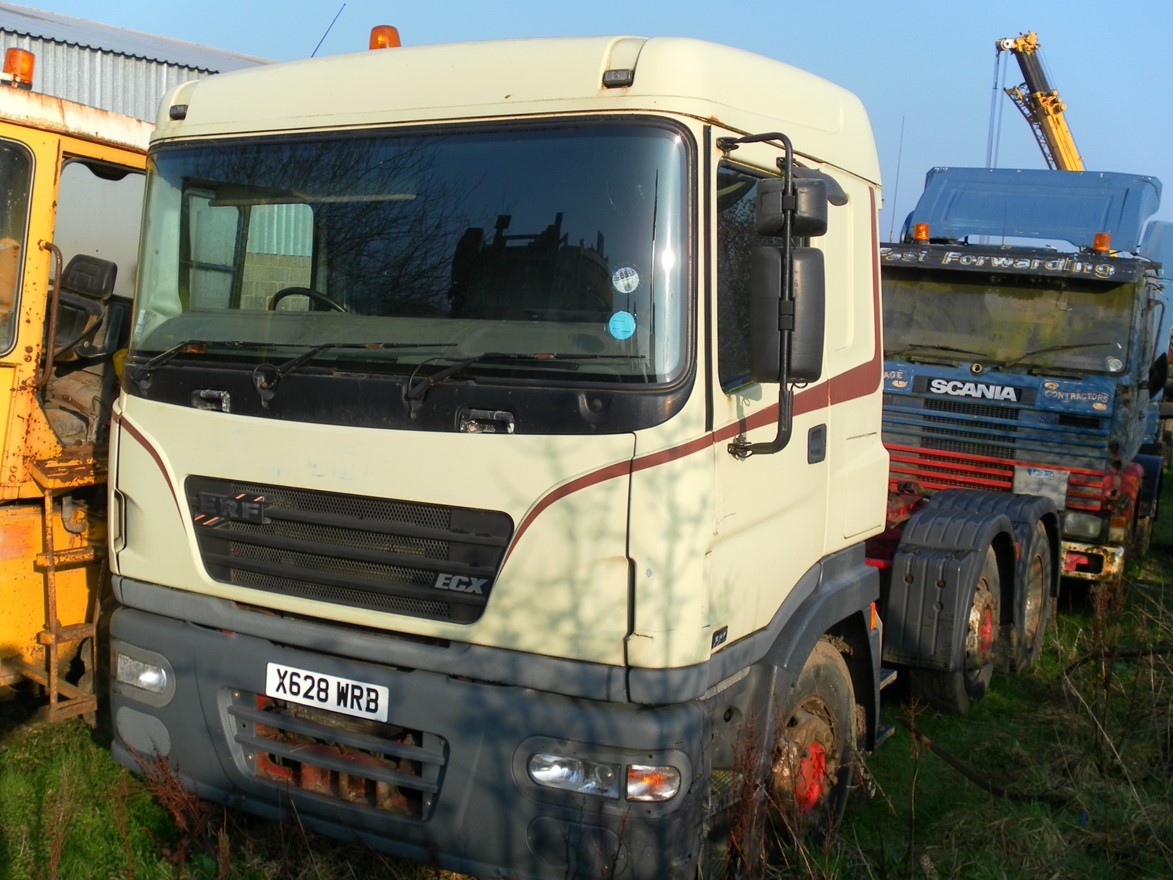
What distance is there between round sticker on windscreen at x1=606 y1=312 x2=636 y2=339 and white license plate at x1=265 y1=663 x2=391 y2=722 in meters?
1.26

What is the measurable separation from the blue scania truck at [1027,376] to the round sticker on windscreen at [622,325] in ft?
14.4

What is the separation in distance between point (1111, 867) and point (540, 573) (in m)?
2.43

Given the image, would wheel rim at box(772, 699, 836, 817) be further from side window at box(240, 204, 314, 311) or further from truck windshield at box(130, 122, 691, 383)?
side window at box(240, 204, 314, 311)

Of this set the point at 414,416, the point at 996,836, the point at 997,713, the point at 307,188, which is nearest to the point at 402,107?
the point at 307,188

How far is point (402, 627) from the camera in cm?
354

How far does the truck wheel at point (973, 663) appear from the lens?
236 inches

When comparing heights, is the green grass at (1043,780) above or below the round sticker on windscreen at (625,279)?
below

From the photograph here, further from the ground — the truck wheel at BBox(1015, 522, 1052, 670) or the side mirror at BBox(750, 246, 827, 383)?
the side mirror at BBox(750, 246, 827, 383)

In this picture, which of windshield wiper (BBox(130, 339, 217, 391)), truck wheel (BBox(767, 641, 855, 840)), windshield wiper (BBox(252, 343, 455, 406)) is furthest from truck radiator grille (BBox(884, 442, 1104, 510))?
windshield wiper (BBox(130, 339, 217, 391))

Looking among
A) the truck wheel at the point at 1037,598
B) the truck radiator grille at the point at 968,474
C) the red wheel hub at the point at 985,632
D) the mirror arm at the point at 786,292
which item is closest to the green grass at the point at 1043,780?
the truck wheel at the point at 1037,598

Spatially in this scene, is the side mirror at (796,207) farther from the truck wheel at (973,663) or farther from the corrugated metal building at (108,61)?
the corrugated metal building at (108,61)

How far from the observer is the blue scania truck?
7727 mm

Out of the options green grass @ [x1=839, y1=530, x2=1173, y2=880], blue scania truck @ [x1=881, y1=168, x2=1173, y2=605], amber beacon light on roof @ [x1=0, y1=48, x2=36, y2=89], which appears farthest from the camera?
blue scania truck @ [x1=881, y1=168, x2=1173, y2=605]

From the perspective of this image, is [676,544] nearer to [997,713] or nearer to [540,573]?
[540,573]
